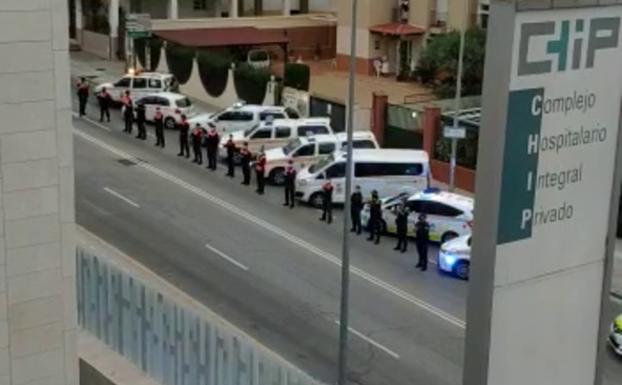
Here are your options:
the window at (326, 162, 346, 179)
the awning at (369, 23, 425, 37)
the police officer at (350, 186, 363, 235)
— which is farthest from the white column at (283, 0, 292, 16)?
the police officer at (350, 186, 363, 235)

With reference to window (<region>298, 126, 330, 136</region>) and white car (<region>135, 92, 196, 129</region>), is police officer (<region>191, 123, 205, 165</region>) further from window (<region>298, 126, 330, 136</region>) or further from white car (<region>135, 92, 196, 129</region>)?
white car (<region>135, 92, 196, 129</region>)

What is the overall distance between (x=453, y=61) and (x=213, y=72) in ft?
30.8

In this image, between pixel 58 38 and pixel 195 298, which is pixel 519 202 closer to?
pixel 58 38

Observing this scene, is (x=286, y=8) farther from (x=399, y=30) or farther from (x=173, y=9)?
(x=399, y=30)

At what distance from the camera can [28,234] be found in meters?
9.13

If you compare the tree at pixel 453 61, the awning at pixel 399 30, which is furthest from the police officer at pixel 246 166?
the awning at pixel 399 30

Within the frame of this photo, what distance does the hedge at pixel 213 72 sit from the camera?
43125 mm

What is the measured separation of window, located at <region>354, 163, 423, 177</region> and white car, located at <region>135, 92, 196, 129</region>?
1079 centimetres

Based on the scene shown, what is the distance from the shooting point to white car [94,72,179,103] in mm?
40594

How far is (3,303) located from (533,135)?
566 centimetres

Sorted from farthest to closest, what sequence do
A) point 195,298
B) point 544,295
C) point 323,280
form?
point 323,280 → point 195,298 → point 544,295

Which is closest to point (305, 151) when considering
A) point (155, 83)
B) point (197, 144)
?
point (197, 144)

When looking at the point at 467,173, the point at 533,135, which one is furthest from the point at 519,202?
the point at 467,173

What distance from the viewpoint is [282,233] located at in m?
25.9
